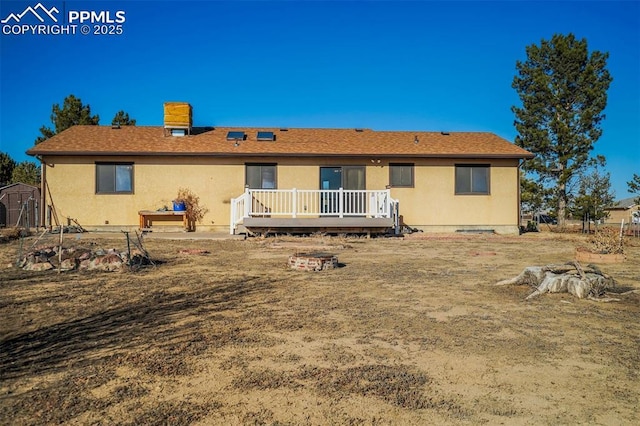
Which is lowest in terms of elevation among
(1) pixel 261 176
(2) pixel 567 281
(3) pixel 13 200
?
(2) pixel 567 281

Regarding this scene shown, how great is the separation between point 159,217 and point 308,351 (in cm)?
1351

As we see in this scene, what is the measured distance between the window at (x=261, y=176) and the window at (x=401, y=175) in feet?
13.7

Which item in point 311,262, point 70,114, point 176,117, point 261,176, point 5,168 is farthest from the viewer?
point 5,168

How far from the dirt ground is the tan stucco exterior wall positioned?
908 centimetres

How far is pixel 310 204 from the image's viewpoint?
53.9ft

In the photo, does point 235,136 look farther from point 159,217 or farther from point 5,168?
point 5,168

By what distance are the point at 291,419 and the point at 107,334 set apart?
7.65 ft

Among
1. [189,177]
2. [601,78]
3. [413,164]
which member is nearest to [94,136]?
[189,177]

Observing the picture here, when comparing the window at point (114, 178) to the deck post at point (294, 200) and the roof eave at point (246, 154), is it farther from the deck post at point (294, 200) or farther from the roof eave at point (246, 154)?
the deck post at point (294, 200)

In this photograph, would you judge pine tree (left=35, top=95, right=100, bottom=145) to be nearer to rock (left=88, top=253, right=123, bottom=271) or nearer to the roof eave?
the roof eave

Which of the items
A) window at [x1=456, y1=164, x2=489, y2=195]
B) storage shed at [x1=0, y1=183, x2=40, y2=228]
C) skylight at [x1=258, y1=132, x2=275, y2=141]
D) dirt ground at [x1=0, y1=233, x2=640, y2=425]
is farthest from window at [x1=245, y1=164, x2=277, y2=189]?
storage shed at [x1=0, y1=183, x2=40, y2=228]

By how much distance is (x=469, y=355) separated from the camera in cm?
390

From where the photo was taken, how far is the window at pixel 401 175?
1720cm

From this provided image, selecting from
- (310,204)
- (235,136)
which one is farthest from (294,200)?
(235,136)
